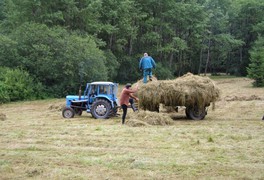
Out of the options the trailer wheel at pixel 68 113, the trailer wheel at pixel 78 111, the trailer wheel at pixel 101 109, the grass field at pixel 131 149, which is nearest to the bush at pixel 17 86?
the trailer wheel at pixel 78 111

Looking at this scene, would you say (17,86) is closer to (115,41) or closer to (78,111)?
(78,111)

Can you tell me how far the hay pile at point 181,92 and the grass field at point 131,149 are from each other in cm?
94

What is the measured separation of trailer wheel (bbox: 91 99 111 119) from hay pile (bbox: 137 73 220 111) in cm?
169

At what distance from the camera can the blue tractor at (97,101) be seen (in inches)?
711

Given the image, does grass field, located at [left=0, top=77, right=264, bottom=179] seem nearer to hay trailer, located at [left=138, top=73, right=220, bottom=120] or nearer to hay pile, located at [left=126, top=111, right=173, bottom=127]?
hay pile, located at [left=126, top=111, right=173, bottom=127]

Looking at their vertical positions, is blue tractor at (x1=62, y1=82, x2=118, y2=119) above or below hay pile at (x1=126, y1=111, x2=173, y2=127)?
above

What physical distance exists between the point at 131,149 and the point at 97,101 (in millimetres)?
7548

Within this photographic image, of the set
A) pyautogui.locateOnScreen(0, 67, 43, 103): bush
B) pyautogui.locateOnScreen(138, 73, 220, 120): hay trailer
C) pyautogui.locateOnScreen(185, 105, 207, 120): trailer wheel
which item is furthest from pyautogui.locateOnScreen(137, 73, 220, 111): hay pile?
pyautogui.locateOnScreen(0, 67, 43, 103): bush

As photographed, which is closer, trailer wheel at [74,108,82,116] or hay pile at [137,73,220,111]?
hay pile at [137,73,220,111]

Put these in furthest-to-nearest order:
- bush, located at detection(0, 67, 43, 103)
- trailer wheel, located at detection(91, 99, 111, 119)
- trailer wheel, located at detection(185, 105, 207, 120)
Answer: bush, located at detection(0, 67, 43, 103)
trailer wheel, located at detection(91, 99, 111, 119)
trailer wheel, located at detection(185, 105, 207, 120)

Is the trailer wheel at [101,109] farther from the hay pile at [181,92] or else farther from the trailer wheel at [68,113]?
the hay pile at [181,92]

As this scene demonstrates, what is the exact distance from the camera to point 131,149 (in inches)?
422

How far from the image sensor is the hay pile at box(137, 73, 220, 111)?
55.2ft

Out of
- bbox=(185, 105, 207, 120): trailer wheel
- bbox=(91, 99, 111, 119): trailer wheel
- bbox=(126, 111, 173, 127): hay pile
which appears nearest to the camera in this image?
bbox=(126, 111, 173, 127): hay pile
